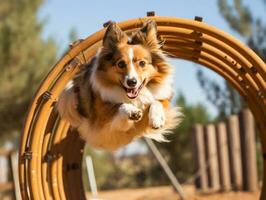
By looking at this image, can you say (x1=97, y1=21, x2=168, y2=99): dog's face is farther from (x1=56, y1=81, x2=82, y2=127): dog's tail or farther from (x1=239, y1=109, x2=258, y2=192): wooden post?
(x1=239, y1=109, x2=258, y2=192): wooden post

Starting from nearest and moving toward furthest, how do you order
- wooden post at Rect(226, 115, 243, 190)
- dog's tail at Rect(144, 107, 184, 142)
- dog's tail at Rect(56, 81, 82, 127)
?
dog's tail at Rect(144, 107, 184, 142)
dog's tail at Rect(56, 81, 82, 127)
wooden post at Rect(226, 115, 243, 190)

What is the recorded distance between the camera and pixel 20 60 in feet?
65.8

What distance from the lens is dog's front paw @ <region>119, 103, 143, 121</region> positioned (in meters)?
5.83

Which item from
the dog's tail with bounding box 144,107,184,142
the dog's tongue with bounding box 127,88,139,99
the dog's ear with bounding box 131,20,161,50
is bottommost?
the dog's tail with bounding box 144,107,184,142

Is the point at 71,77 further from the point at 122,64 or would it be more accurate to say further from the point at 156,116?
the point at 156,116

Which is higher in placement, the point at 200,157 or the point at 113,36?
the point at 113,36

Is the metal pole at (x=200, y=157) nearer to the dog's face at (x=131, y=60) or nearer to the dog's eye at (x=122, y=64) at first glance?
the dog's face at (x=131, y=60)

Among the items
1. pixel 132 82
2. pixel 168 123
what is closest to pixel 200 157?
pixel 168 123

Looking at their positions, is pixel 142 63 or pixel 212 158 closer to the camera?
pixel 142 63

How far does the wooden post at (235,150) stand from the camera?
47.4 ft

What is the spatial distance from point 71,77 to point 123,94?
0.62 meters

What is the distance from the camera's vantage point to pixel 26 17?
65.9 ft

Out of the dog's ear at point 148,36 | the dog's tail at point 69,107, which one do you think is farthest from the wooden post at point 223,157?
the dog's ear at point 148,36

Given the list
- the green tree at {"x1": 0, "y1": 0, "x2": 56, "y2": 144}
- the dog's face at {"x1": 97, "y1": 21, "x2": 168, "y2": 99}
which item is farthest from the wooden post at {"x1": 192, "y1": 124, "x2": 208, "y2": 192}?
the dog's face at {"x1": 97, "y1": 21, "x2": 168, "y2": 99}
